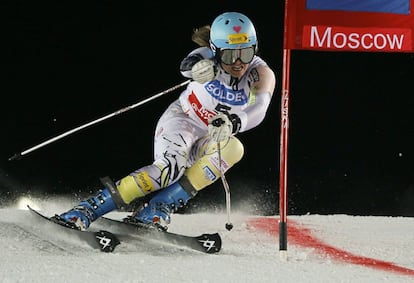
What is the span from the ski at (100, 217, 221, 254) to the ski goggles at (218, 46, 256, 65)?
87cm

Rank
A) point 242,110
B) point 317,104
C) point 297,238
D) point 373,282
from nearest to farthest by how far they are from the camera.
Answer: point 373,282
point 242,110
point 297,238
point 317,104

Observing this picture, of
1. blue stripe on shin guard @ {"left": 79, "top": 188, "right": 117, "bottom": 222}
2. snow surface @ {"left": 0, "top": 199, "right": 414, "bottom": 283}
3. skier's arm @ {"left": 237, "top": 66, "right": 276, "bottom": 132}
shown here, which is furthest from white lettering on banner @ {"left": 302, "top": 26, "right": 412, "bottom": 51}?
blue stripe on shin guard @ {"left": 79, "top": 188, "right": 117, "bottom": 222}

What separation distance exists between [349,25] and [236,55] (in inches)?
23.1

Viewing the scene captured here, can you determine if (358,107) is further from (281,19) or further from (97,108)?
(97,108)

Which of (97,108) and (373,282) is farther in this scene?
(97,108)

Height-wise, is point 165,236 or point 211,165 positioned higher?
point 211,165

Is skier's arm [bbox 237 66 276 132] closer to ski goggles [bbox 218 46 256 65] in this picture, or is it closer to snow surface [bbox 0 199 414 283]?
ski goggles [bbox 218 46 256 65]

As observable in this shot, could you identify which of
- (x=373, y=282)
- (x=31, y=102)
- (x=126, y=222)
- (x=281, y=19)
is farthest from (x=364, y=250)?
(x=31, y=102)

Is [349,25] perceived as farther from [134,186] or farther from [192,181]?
[134,186]

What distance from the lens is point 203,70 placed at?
3766mm

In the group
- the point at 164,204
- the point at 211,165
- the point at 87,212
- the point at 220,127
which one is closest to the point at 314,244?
the point at 211,165

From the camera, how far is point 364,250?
3.89 meters

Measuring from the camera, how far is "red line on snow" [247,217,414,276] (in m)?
3.42

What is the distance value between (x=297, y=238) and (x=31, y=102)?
2188 mm
